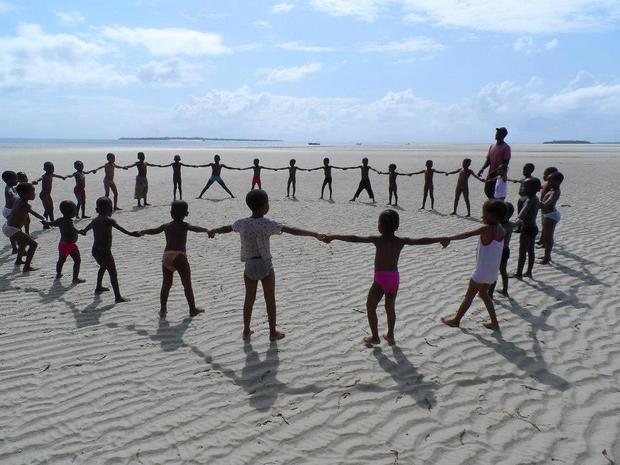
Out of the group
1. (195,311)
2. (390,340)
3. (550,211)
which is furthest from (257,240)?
(550,211)

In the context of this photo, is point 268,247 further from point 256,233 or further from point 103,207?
point 103,207

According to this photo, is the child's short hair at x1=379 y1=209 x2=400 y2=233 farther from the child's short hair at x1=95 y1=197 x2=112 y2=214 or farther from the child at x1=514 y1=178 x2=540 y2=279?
the child's short hair at x1=95 y1=197 x2=112 y2=214

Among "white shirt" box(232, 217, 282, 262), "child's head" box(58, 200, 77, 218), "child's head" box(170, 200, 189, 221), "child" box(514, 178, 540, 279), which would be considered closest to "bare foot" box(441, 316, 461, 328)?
"child" box(514, 178, 540, 279)

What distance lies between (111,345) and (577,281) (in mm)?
7651

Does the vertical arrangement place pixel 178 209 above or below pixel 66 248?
above

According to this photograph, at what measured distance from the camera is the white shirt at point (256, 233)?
5.54 meters

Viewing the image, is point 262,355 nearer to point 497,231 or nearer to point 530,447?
point 530,447

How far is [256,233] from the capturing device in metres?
5.55

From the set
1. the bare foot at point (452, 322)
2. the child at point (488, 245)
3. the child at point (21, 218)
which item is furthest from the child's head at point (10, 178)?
the bare foot at point (452, 322)

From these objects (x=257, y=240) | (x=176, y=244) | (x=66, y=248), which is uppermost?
(x=257, y=240)

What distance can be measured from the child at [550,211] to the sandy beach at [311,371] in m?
0.43

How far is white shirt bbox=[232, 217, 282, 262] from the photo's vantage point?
5.54 m

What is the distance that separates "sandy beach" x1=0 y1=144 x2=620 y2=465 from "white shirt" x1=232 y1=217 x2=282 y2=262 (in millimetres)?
1183

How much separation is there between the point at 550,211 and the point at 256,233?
21.5ft
